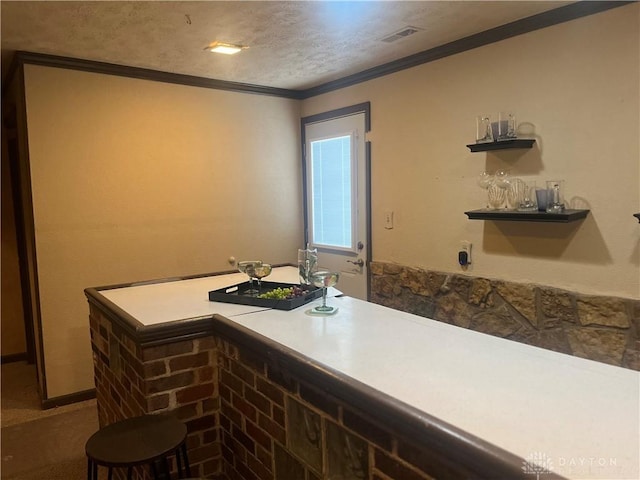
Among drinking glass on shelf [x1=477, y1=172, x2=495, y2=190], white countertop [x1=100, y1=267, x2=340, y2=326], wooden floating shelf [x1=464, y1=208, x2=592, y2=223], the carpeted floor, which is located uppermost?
drinking glass on shelf [x1=477, y1=172, x2=495, y2=190]

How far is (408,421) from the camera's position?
1039mm

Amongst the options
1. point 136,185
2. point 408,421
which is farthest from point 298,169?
point 408,421

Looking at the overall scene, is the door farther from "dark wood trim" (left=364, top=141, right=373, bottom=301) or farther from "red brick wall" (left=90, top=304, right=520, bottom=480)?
"red brick wall" (left=90, top=304, right=520, bottom=480)

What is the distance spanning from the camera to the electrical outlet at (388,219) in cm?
364

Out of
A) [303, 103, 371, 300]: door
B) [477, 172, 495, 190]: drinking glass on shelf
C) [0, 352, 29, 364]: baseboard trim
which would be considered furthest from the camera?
[0, 352, 29, 364]: baseboard trim

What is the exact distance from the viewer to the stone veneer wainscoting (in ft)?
7.76

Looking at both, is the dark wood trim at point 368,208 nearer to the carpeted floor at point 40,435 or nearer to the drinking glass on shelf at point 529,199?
the drinking glass on shelf at point 529,199

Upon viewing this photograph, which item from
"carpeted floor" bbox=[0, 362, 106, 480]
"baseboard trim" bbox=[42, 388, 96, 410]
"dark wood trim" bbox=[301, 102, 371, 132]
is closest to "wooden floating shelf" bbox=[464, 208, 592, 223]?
"dark wood trim" bbox=[301, 102, 371, 132]

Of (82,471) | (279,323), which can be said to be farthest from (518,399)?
(82,471)

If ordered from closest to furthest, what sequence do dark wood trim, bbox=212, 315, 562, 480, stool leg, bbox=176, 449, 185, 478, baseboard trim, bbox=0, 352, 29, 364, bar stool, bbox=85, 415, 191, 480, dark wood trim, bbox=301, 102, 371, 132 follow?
dark wood trim, bbox=212, 315, 562, 480 < bar stool, bbox=85, 415, 191, 480 < stool leg, bbox=176, 449, 185, 478 < dark wood trim, bbox=301, 102, 371, 132 < baseboard trim, bbox=0, 352, 29, 364

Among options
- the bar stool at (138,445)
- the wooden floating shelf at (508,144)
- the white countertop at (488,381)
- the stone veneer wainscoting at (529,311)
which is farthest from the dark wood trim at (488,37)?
the bar stool at (138,445)

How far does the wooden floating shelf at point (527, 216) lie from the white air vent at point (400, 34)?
1.11 metres

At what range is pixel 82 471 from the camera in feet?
8.63

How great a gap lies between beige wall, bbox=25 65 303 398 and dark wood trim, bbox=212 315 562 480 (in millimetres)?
2384
